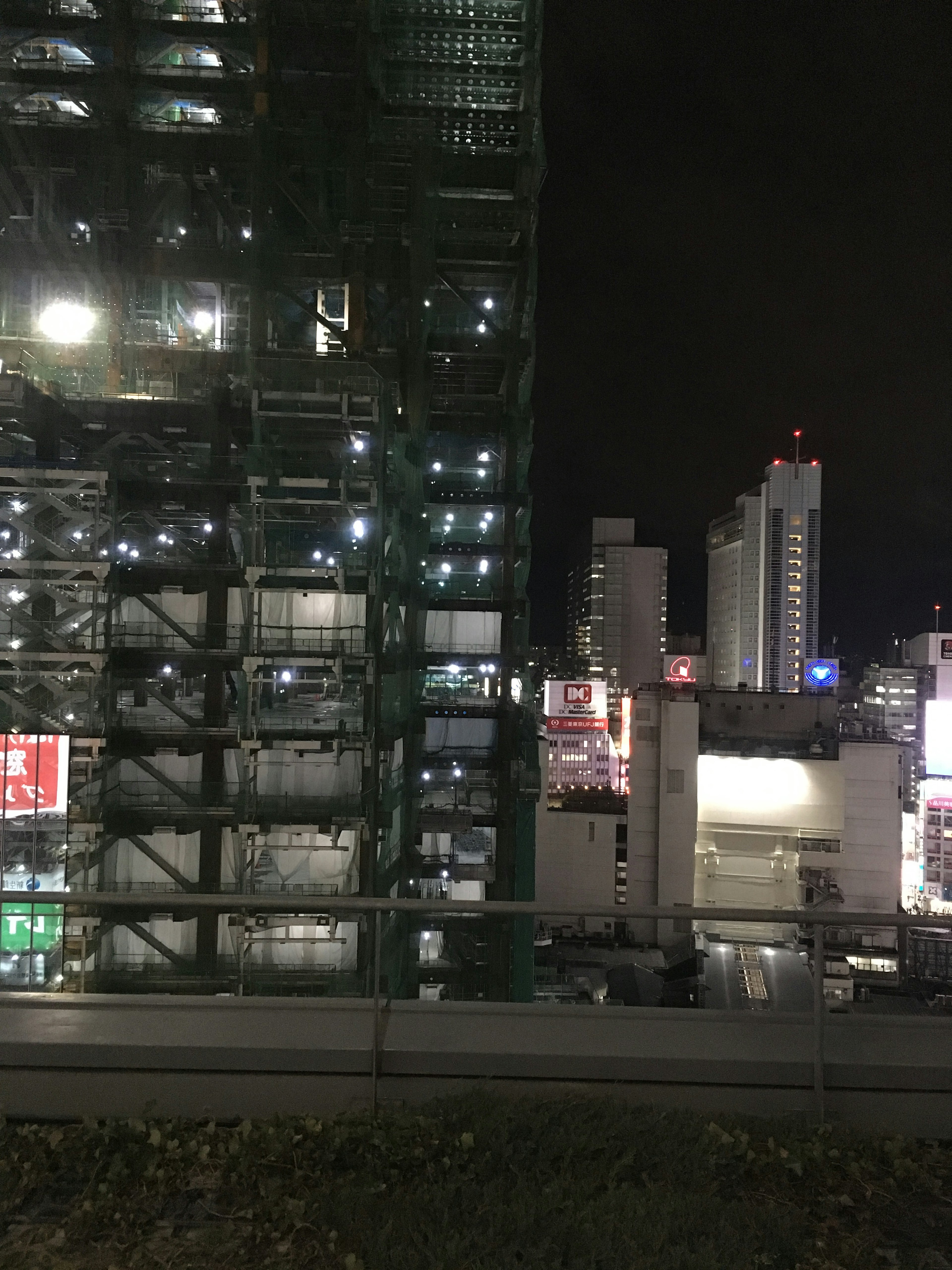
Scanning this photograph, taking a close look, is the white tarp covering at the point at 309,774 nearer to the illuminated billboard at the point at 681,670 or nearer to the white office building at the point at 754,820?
the white office building at the point at 754,820

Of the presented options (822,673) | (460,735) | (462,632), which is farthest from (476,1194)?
(822,673)

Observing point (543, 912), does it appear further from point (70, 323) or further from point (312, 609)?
point (70, 323)

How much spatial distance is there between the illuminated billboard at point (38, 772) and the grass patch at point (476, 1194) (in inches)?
193

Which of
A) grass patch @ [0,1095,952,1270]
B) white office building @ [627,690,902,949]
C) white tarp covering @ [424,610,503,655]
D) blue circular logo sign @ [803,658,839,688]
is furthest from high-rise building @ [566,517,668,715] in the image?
grass patch @ [0,1095,952,1270]

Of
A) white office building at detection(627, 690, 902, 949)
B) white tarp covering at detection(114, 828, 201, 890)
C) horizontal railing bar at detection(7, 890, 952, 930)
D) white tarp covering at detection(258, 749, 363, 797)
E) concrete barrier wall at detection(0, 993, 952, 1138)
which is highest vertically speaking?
horizontal railing bar at detection(7, 890, 952, 930)

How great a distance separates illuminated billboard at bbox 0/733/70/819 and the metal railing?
4.59m

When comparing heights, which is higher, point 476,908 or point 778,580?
point 778,580

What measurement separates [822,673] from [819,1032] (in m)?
37.9

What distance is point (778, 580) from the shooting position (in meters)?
82.8

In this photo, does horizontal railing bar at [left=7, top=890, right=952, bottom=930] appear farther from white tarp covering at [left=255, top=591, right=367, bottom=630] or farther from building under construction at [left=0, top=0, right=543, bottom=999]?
white tarp covering at [left=255, top=591, right=367, bottom=630]

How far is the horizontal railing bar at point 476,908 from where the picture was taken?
8.41 ft

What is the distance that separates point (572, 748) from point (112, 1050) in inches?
1816

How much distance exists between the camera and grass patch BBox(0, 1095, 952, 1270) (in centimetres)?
195

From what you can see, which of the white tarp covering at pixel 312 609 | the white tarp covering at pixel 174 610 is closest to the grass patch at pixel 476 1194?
the white tarp covering at pixel 312 609
